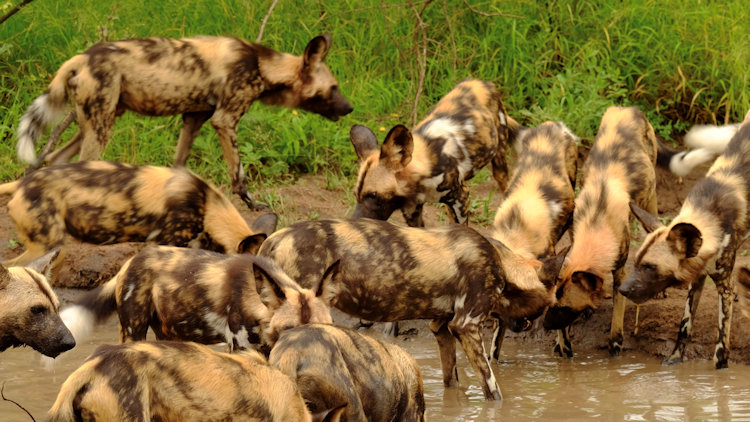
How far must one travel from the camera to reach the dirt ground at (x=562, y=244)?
4996mm

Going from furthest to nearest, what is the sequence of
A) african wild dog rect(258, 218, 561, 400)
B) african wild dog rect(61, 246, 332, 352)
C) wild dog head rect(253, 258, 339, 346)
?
african wild dog rect(258, 218, 561, 400) → african wild dog rect(61, 246, 332, 352) → wild dog head rect(253, 258, 339, 346)

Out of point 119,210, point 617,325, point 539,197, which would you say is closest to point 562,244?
point 539,197

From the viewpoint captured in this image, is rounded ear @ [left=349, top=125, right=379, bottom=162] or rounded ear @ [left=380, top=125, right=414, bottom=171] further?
rounded ear @ [left=349, top=125, right=379, bottom=162]

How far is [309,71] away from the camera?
6.45 meters

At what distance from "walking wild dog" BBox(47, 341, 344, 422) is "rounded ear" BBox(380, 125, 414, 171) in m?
2.47

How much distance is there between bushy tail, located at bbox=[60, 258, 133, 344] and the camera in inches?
161

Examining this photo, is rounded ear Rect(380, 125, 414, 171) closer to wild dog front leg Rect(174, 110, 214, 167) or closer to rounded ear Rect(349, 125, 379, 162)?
rounded ear Rect(349, 125, 379, 162)

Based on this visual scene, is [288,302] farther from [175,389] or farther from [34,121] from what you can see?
[34,121]

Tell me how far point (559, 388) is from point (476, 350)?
0.39 meters

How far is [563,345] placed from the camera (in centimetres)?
499

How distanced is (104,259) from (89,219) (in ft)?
2.41

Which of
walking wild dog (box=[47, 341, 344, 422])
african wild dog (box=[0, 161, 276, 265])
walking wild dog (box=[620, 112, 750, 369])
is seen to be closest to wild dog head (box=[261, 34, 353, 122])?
african wild dog (box=[0, 161, 276, 265])

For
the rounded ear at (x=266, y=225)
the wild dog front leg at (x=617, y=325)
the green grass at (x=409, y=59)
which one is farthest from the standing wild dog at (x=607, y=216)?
the rounded ear at (x=266, y=225)

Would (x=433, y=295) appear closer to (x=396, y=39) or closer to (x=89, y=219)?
(x=89, y=219)
